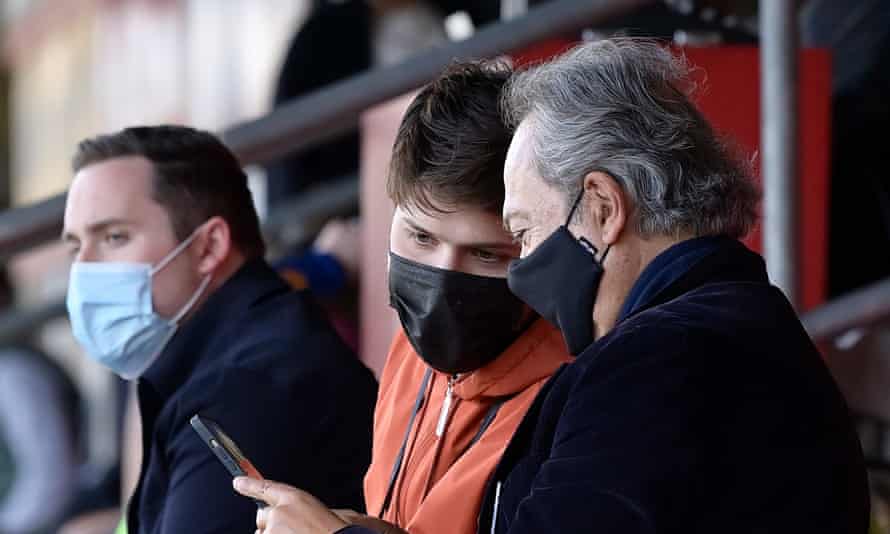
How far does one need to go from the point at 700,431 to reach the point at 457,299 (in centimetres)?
59

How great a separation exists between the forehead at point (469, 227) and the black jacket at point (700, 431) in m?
0.42

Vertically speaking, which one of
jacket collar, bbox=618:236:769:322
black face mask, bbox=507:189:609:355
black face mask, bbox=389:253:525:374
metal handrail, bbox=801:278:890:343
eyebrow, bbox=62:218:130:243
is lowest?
metal handrail, bbox=801:278:890:343

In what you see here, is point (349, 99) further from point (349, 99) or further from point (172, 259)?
point (172, 259)

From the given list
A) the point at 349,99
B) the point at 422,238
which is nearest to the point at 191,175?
the point at 349,99

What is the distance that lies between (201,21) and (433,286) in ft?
19.4

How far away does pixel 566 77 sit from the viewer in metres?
1.90

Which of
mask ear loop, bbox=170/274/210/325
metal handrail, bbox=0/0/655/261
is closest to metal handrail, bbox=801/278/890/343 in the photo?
metal handrail, bbox=0/0/655/261

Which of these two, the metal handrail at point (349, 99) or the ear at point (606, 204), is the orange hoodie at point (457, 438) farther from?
the metal handrail at point (349, 99)

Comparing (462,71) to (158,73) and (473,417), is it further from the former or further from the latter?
(158,73)

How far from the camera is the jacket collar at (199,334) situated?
2795mm

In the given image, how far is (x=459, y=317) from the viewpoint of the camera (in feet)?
6.92

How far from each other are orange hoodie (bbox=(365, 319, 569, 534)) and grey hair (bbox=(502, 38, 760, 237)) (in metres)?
0.36

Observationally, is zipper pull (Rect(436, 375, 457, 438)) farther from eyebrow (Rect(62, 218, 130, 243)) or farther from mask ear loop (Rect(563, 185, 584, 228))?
eyebrow (Rect(62, 218, 130, 243))

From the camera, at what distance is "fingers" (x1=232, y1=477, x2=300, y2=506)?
1962 millimetres
